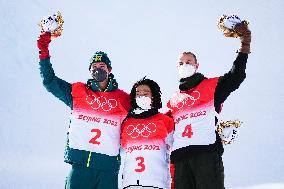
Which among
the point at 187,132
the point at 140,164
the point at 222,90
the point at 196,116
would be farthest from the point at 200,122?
the point at 140,164

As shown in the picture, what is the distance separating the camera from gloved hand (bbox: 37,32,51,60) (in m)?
7.20

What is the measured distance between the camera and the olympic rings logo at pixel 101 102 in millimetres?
7159

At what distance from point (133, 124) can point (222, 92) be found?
1.71 meters

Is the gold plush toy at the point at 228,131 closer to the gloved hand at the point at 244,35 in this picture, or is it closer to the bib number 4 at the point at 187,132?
the bib number 4 at the point at 187,132

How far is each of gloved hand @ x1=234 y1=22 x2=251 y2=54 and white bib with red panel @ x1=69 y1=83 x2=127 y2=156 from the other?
2481 mm

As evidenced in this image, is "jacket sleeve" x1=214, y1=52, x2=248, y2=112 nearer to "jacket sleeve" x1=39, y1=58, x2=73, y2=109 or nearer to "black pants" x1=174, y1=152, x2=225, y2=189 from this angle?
"black pants" x1=174, y1=152, x2=225, y2=189

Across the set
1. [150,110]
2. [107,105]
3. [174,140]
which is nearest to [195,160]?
[174,140]

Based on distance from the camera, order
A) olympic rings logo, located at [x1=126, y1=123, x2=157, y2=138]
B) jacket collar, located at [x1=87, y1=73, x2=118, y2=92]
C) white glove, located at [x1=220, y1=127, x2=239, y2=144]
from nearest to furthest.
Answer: olympic rings logo, located at [x1=126, y1=123, x2=157, y2=138], white glove, located at [x1=220, y1=127, x2=239, y2=144], jacket collar, located at [x1=87, y1=73, x2=118, y2=92]

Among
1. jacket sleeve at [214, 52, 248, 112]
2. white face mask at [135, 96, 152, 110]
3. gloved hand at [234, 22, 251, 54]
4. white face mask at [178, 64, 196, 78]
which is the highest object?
gloved hand at [234, 22, 251, 54]

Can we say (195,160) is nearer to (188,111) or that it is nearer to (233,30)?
(188,111)

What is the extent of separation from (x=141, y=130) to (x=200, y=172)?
4.30 feet

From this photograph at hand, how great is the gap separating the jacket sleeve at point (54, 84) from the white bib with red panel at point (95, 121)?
0.12m

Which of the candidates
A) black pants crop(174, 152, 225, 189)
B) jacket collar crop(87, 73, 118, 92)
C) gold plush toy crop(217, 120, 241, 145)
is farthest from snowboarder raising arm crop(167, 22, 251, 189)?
jacket collar crop(87, 73, 118, 92)

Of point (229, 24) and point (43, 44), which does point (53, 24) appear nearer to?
point (43, 44)
